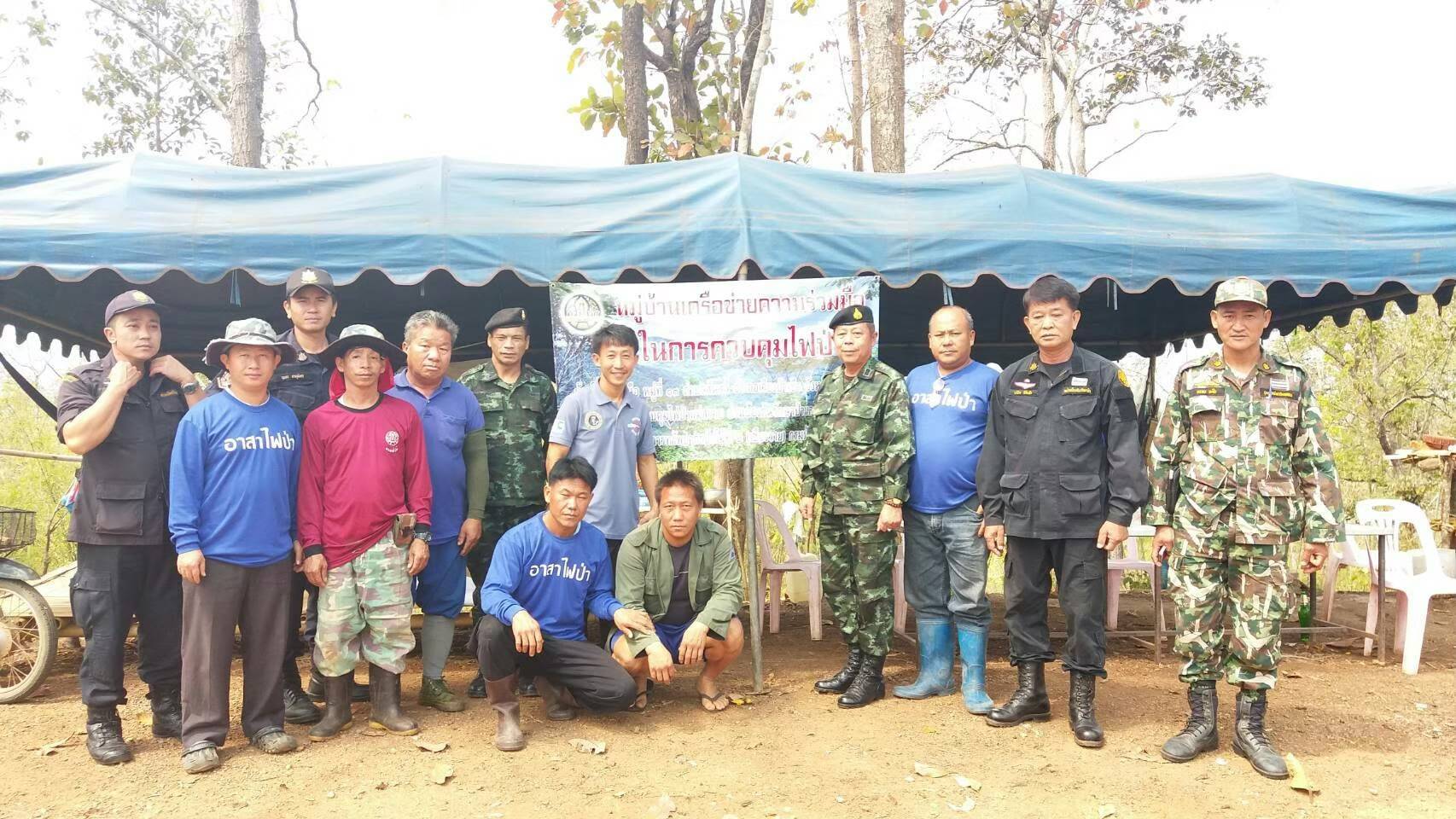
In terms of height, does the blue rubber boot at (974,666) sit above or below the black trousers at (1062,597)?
below

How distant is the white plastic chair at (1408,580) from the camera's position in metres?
5.15

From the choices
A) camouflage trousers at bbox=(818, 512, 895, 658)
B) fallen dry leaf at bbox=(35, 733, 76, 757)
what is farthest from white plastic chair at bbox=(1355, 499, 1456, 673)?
fallen dry leaf at bbox=(35, 733, 76, 757)

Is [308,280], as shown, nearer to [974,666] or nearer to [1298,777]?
[974,666]

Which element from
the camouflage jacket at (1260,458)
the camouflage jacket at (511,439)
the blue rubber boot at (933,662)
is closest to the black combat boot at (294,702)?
the camouflage jacket at (511,439)

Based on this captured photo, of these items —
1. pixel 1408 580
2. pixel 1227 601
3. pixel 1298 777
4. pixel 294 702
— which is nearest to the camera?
pixel 1298 777

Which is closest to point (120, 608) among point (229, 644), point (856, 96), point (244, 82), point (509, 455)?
point (229, 644)

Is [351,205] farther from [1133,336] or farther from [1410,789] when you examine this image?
[1133,336]

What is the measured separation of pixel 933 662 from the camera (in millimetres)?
4523

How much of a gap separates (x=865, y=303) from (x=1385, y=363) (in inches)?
494

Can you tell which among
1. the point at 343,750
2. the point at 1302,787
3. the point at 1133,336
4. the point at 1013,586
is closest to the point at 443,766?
the point at 343,750

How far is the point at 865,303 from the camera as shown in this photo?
4547 millimetres

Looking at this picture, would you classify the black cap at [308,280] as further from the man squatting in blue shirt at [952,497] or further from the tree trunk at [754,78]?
the tree trunk at [754,78]

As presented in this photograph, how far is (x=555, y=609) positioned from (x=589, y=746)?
600mm

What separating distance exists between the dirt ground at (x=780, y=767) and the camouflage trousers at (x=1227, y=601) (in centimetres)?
39
